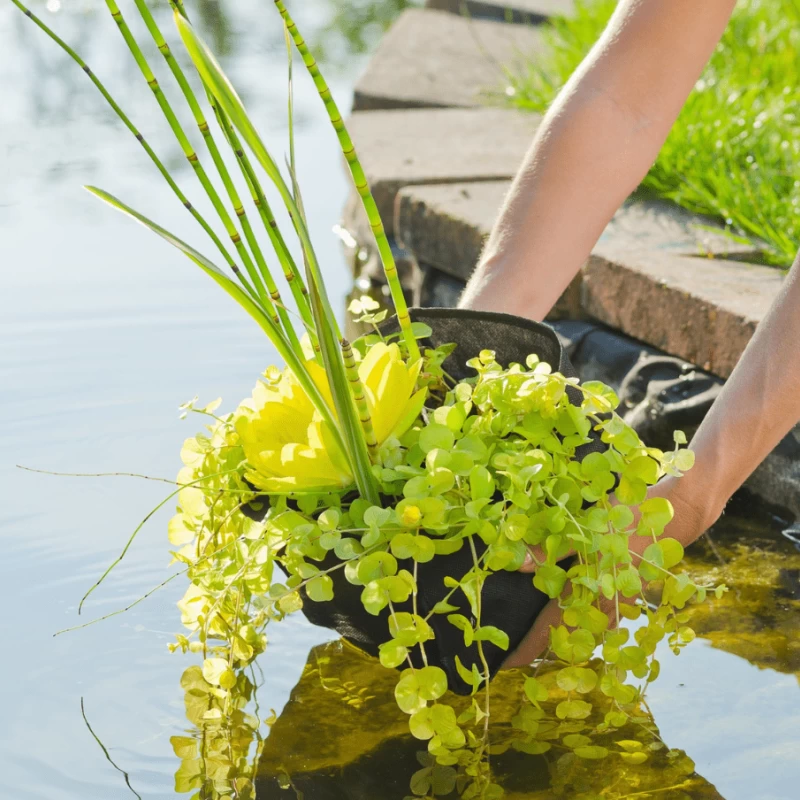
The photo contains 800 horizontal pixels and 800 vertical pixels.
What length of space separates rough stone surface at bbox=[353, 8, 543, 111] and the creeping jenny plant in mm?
2196

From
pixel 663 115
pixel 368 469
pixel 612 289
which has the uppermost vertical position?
pixel 663 115

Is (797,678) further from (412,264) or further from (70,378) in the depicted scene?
(412,264)

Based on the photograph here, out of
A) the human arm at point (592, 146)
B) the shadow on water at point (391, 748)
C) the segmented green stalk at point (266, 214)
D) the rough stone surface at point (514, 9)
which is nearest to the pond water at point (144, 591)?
the shadow on water at point (391, 748)

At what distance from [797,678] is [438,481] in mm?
482

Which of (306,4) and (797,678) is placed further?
(306,4)

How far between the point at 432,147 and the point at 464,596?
1.83m

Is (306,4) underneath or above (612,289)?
underneath

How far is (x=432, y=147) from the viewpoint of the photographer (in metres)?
2.56

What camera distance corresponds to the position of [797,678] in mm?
1067

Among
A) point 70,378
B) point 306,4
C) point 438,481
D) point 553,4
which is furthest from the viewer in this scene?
point 306,4

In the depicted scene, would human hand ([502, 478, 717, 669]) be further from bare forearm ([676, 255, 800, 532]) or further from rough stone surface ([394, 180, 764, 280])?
rough stone surface ([394, 180, 764, 280])

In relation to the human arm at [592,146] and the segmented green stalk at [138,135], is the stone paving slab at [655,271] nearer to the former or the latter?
the human arm at [592,146]

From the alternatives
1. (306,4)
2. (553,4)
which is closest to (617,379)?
(553,4)

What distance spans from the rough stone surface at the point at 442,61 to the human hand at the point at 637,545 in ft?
6.99
